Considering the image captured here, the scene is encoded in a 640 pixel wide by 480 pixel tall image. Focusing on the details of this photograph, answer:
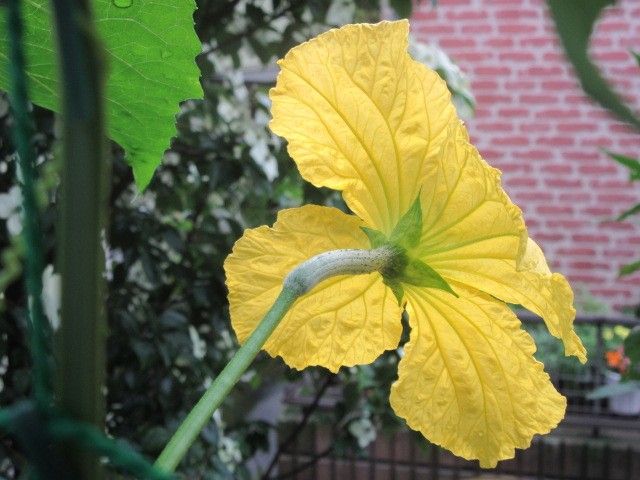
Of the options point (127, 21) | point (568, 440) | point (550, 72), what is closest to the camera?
point (127, 21)

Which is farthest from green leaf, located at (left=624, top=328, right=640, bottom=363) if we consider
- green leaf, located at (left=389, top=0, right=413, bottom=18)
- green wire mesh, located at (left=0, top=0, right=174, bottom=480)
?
green wire mesh, located at (left=0, top=0, right=174, bottom=480)

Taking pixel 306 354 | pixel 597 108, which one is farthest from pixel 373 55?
pixel 597 108

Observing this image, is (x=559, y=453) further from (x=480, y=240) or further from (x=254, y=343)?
(x=254, y=343)

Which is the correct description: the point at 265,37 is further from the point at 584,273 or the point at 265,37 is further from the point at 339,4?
the point at 584,273

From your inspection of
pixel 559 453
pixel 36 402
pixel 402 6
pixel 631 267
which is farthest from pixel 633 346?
pixel 559 453

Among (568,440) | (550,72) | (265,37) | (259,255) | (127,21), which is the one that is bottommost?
(568,440)

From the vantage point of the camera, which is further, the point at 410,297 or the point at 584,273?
the point at 584,273

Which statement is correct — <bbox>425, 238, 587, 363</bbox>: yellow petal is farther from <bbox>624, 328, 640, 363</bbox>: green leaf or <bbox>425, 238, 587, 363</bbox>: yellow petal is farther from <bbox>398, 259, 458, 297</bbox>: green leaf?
<bbox>624, 328, 640, 363</bbox>: green leaf
